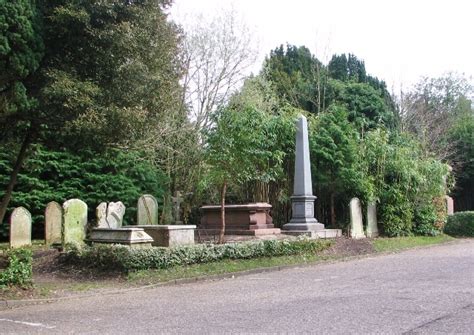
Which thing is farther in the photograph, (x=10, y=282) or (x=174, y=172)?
(x=174, y=172)

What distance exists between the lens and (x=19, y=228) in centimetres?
1648

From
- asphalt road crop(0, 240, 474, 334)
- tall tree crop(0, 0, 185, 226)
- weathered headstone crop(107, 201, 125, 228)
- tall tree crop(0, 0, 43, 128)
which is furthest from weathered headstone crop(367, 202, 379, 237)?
tall tree crop(0, 0, 43, 128)

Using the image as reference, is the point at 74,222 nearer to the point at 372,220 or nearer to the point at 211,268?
the point at 211,268

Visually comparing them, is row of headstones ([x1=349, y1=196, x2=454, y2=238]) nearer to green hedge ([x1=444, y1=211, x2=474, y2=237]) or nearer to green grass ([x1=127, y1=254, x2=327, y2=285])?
green grass ([x1=127, y1=254, x2=327, y2=285])

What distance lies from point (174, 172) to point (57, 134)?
13.7 metres

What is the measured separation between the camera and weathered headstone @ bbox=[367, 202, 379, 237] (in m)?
21.4

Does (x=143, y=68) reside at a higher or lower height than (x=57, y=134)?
higher

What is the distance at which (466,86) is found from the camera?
5469 centimetres

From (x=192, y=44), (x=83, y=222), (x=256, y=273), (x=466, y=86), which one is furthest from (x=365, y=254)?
(x=466, y=86)

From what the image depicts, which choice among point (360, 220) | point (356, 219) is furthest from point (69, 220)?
point (360, 220)

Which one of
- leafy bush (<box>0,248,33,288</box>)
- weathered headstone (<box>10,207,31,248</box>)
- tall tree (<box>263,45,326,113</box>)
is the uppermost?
tall tree (<box>263,45,326,113</box>)

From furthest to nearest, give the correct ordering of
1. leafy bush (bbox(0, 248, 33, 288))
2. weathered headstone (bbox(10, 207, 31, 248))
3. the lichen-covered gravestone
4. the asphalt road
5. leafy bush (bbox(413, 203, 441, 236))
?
leafy bush (bbox(413, 203, 441, 236)) → weathered headstone (bbox(10, 207, 31, 248)) → the lichen-covered gravestone → leafy bush (bbox(0, 248, 33, 288)) → the asphalt road

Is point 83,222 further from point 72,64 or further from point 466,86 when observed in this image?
point 466,86

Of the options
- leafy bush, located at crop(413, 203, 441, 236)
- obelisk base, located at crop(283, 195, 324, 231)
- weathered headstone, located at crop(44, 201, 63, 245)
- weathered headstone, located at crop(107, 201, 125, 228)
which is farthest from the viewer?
leafy bush, located at crop(413, 203, 441, 236)
